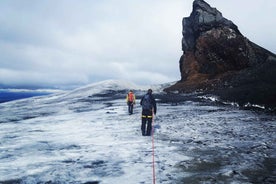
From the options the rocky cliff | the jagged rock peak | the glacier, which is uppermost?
the jagged rock peak

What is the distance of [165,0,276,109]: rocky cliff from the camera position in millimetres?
38938

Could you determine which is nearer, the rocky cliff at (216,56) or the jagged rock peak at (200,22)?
the rocky cliff at (216,56)

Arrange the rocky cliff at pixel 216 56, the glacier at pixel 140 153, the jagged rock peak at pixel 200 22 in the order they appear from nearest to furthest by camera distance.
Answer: the glacier at pixel 140 153 < the rocky cliff at pixel 216 56 < the jagged rock peak at pixel 200 22

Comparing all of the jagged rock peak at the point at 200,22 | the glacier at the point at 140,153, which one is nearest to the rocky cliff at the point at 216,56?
the jagged rock peak at the point at 200,22

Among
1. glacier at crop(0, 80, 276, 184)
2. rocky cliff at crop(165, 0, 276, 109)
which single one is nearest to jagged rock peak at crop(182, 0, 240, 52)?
rocky cliff at crop(165, 0, 276, 109)

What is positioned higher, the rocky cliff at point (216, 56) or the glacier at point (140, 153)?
the rocky cliff at point (216, 56)

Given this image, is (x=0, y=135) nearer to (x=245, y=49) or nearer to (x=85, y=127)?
(x=85, y=127)

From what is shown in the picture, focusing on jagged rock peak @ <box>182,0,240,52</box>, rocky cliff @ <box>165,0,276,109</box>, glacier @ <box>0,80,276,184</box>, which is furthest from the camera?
jagged rock peak @ <box>182,0,240,52</box>

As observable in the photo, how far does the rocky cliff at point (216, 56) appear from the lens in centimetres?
3894

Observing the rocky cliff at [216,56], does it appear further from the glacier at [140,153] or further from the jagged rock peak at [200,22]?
the glacier at [140,153]

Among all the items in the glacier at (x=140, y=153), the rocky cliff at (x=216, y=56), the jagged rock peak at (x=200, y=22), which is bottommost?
the glacier at (x=140, y=153)

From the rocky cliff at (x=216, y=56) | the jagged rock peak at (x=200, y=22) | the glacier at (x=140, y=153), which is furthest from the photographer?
the jagged rock peak at (x=200, y=22)

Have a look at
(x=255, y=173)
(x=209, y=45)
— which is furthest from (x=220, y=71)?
(x=255, y=173)

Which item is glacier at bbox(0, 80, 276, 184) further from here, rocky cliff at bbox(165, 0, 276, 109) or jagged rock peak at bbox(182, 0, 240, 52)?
jagged rock peak at bbox(182, 0, 240, 52)
